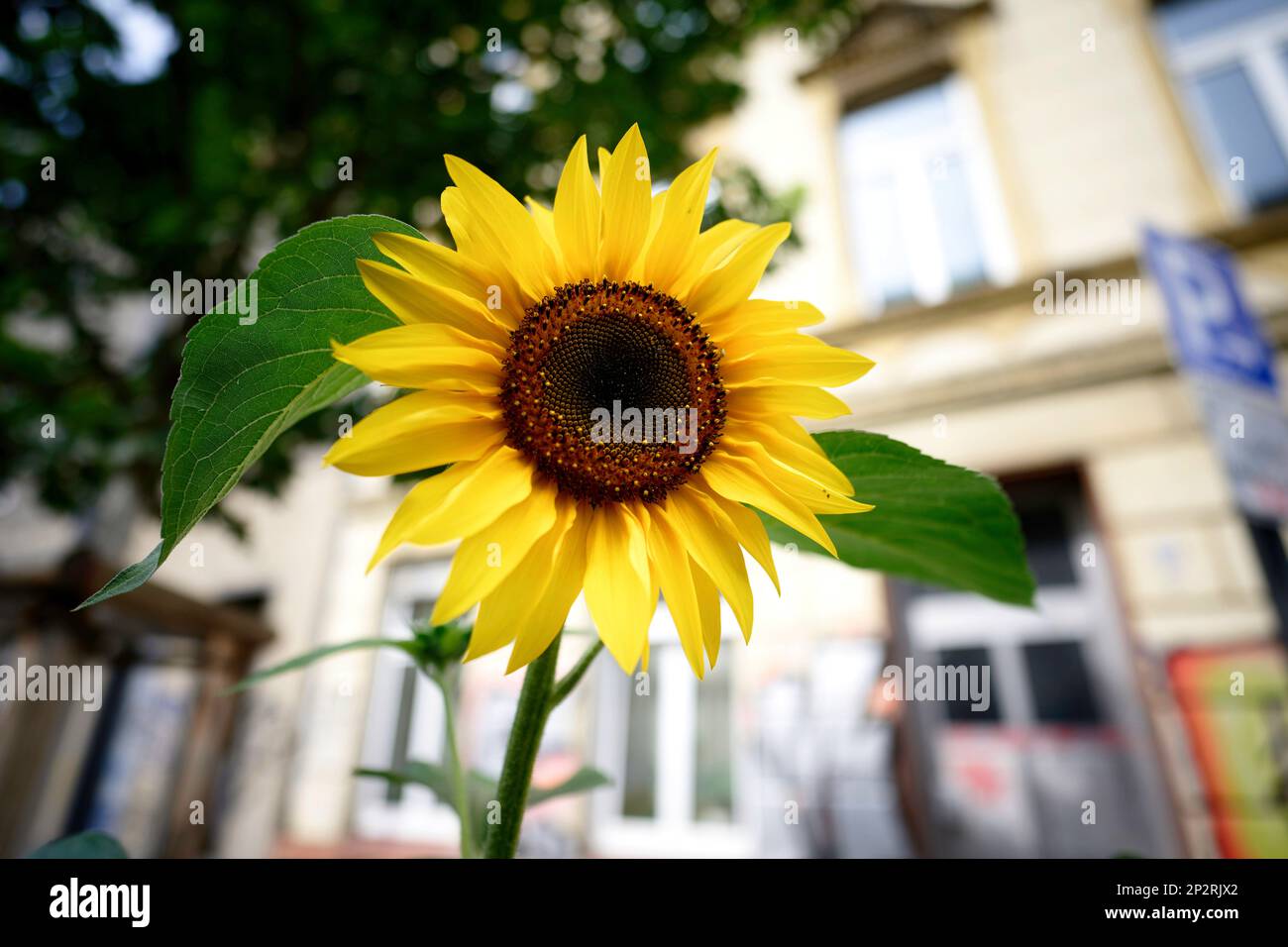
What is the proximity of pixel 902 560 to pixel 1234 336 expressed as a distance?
125 inches

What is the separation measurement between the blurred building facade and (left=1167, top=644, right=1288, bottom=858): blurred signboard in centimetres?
1

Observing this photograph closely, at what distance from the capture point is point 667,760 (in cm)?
548

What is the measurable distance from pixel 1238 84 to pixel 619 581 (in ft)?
24.2

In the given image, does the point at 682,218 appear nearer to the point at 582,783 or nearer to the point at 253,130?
the point at 582,783

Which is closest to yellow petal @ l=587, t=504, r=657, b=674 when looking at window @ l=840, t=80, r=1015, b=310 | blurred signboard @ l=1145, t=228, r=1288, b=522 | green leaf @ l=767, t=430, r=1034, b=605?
green leaf @ l=767, t=430, r=1034, b=605

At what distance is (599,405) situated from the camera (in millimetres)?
511

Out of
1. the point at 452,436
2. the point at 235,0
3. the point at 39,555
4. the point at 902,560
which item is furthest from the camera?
the point at 39,555

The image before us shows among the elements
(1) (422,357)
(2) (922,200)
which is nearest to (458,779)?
(1) (422,357)

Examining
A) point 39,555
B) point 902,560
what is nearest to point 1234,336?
point 902,560

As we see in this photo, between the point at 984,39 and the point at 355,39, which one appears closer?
the point at 355,39

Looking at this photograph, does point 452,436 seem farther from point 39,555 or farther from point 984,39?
point 39,555

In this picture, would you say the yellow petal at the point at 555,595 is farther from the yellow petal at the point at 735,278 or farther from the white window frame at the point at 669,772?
the white window frame at the point at 669,772

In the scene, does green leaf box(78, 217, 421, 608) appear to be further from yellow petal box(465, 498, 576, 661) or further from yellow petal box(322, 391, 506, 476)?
yellow petal box(465, 498, 576, 661)
